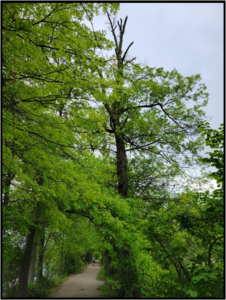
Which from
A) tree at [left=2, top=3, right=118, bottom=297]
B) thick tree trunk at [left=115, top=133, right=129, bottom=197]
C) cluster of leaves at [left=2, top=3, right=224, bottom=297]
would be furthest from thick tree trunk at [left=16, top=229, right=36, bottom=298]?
tree at [left=2, top=3, right=118, bottom=297]

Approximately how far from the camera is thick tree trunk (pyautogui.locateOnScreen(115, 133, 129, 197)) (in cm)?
885

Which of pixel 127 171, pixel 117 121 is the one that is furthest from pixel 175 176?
pixel 117 121

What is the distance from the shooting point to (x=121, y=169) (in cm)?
913

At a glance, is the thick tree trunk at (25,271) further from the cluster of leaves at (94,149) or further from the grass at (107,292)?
the grass at (107,292)

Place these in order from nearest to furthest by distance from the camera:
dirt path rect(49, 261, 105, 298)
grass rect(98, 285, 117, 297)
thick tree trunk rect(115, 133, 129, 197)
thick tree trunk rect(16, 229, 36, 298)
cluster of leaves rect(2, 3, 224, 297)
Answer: cluster of leaves rect(2, 3, 224, 297) → thick tree trunk rect(16, 229, 36, 298) → thick tree trunk rect(115, 133, 129, 197) → dirt path rect(49, 261, 105, 298) → grass rect(98, 285, 117, 297)

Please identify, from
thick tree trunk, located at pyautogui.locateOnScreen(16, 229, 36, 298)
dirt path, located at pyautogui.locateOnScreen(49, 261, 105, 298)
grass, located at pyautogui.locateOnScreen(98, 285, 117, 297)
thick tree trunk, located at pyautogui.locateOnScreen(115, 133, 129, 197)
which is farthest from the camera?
grass, located at pyautogui.locateOnScreen(98, 285, 117, 297)

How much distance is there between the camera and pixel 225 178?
232 centimetres

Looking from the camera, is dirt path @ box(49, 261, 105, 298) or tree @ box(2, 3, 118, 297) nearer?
tree @ box(2, 3, 118, 297)

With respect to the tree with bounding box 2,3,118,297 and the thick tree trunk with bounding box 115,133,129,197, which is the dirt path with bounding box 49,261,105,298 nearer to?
the thick tree trunk with bounding box 115,133,129,197

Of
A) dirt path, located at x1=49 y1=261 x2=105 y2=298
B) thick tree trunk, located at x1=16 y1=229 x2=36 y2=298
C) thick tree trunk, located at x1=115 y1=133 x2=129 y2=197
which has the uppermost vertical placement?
thick tree trunk, located at x1=115 y1=133 x2=129 y2=197

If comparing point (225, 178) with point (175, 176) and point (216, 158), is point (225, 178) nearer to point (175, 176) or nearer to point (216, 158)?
point (216, 158)

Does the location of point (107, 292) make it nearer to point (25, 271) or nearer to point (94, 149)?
point (25, 271)

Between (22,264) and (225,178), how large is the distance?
967 cm

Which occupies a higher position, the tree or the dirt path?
the tree
